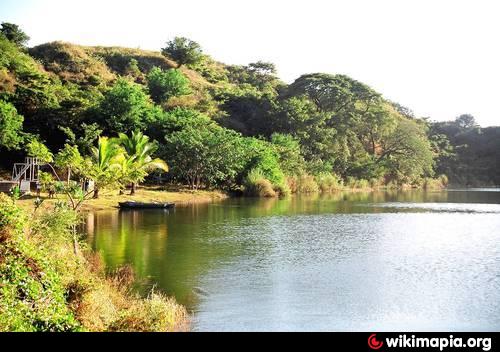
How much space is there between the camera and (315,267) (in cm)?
1900

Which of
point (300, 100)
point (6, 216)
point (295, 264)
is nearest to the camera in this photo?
point (6, 216)

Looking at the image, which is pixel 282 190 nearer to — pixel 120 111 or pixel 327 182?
pixel 327 182

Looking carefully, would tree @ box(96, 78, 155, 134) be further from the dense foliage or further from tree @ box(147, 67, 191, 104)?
tree @ box(147, 67, 191, 104)

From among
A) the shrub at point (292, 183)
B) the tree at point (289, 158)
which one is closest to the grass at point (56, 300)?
the shrub at point (292, 183)

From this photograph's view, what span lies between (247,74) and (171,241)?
92.1 meters

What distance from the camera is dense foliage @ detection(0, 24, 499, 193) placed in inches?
2019

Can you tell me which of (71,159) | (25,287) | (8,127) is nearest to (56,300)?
(25,287)

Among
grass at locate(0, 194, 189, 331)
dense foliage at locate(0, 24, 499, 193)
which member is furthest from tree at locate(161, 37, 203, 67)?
grass at locate(0, 194, 189, 331)

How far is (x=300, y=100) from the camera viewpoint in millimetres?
76312

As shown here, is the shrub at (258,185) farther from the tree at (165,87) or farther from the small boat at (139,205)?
the tree at (165,87)

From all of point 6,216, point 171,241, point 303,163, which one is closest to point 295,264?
point 171,241
